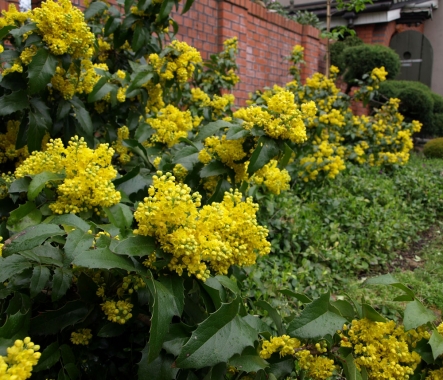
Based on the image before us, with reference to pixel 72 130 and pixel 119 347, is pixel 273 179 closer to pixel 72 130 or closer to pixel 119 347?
pixel 72 130

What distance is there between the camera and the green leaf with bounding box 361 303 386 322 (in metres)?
1.29

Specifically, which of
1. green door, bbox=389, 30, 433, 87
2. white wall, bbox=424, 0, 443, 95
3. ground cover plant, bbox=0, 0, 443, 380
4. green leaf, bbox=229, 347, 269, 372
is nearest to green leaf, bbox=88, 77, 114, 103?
ground cover plant, bbox=0, 0, 443, 380

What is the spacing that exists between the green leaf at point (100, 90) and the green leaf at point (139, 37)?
0.37 meters

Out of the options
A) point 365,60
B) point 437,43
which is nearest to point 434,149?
point 365,60

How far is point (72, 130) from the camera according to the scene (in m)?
2.10

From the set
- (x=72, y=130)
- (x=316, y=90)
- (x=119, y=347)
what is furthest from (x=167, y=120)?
(x=316, y=90)

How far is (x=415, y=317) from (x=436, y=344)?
0.29ft

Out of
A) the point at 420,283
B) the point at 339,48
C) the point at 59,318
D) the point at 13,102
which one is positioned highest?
the point at 339,48

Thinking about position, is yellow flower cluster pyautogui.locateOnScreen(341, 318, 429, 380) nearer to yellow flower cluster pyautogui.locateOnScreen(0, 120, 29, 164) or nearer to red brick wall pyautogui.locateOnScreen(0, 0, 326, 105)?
yellow flower cluster pyautogui.locateOnScreen(0, 120, 29, 164)

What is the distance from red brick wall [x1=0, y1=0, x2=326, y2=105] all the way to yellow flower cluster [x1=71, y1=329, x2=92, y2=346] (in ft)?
11.7

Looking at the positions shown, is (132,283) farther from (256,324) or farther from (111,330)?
(256,324)

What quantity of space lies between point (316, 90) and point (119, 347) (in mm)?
4996

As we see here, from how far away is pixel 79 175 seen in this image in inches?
55.0

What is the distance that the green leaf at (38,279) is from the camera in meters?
1.17
